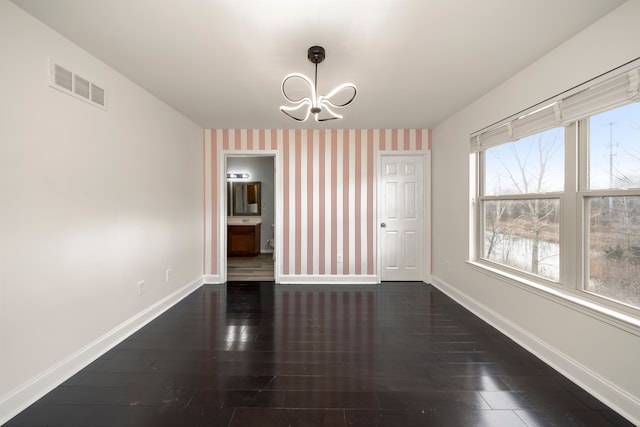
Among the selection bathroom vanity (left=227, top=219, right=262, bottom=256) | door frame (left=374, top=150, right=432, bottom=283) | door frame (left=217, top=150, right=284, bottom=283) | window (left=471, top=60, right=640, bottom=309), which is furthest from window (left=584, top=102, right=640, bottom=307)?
bathroom vanity (left=227, top=219, right=262, bottom=256)

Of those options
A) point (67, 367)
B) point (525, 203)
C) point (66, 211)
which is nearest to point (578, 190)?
point (525, 203)

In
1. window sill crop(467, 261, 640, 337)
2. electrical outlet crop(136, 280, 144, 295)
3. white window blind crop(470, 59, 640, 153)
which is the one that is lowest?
electrical outlet crop(136, 280, 144, 295)

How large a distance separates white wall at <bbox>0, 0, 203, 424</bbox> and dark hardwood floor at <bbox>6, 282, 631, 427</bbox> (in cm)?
27

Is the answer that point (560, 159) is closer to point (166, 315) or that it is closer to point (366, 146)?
point (366, 146)

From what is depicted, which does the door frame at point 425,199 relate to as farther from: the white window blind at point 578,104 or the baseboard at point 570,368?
the white window blind at point 578,104

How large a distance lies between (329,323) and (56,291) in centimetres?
219

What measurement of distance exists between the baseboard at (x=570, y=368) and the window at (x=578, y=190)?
472 millimetres

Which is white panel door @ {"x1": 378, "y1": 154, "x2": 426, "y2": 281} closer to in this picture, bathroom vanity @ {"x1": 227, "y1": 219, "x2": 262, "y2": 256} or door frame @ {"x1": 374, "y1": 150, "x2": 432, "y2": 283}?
door frame @ {"x1": 374, "y1": 150, "x2": 432, "y2": 283}

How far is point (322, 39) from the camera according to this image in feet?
6.18

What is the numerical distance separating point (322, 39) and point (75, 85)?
1858 mm

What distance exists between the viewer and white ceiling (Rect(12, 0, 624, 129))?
1.60 m

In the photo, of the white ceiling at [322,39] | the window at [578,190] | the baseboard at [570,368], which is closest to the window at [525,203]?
the window at [578,190]

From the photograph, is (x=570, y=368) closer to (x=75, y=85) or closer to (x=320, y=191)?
(x=320, y=191)

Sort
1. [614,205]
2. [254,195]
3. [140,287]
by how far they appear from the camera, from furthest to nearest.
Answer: [254,195] < [140,287] < [614,205]
